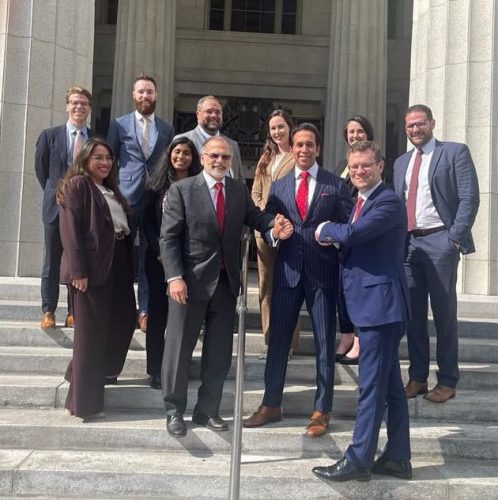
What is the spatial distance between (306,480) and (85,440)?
165 centimetres

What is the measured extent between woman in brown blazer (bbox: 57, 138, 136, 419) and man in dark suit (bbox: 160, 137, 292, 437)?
542mm

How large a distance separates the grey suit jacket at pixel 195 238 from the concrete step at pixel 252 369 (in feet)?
4.11

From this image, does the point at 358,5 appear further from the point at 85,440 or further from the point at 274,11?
the point at 85,440

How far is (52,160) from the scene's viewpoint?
5977mm

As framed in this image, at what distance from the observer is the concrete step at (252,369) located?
5391 millimetres

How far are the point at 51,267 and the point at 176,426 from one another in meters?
2.28

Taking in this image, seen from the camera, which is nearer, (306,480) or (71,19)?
(306,480)

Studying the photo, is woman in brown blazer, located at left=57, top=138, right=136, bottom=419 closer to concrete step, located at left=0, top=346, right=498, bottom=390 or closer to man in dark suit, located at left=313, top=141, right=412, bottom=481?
concrete step, located at left=0, top=346, right=498, bottom=390

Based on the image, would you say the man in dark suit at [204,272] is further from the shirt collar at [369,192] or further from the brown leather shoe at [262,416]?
the shirt collar at [369,192]

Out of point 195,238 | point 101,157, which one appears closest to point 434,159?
point 195,238

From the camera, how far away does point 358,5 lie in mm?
13906

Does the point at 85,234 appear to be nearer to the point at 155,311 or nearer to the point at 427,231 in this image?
the point at 155,311

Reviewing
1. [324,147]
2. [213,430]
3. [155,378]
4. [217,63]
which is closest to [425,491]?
[213,430]

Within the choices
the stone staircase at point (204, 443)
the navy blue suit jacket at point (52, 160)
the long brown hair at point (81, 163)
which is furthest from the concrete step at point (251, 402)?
the navy blue suit jacket at point (52, 160)
